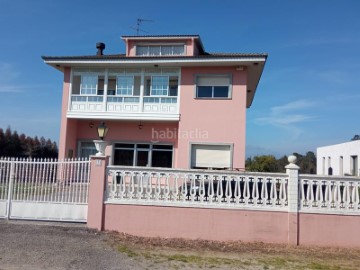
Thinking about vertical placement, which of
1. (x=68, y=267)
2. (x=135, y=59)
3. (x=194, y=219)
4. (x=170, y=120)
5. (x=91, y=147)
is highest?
(x=135, y=59)

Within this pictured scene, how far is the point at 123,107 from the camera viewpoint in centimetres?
1873

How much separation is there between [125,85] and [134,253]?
1320 cm

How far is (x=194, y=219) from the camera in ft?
27.3

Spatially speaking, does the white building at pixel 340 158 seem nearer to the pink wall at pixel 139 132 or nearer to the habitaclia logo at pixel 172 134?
the habitaclia logo at pixel 172 134

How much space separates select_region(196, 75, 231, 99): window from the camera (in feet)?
58.5

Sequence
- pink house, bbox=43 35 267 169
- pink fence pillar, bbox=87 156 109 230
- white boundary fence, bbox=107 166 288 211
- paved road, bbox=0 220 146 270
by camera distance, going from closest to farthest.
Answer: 1. paved road, bbox=0 220 146 270
2. white boundary fence, bbox=107 166 288 211
3. pink fence pillar, bbox=87 156 109 230
4. pink house, bbox=43 35 267 169

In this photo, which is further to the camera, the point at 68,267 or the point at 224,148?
the point at 224,148

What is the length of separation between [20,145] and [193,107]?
1561 inches

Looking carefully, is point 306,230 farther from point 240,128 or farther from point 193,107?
point 193,107

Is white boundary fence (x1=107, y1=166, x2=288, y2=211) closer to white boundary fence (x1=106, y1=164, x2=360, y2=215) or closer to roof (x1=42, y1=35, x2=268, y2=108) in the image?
white boundary fence (x1=106, y1=164, x2=360, y2=215)

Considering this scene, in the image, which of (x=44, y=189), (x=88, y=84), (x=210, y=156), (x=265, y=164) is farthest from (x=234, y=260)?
(x=265, y=164)

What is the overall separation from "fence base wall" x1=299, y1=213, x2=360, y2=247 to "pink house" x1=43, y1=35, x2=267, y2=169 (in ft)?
29.9

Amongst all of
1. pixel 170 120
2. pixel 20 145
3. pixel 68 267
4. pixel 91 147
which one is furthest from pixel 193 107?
pixel 20 145

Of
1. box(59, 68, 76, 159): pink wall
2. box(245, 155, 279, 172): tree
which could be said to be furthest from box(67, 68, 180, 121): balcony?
box(245, 155, 279, 172): tree
